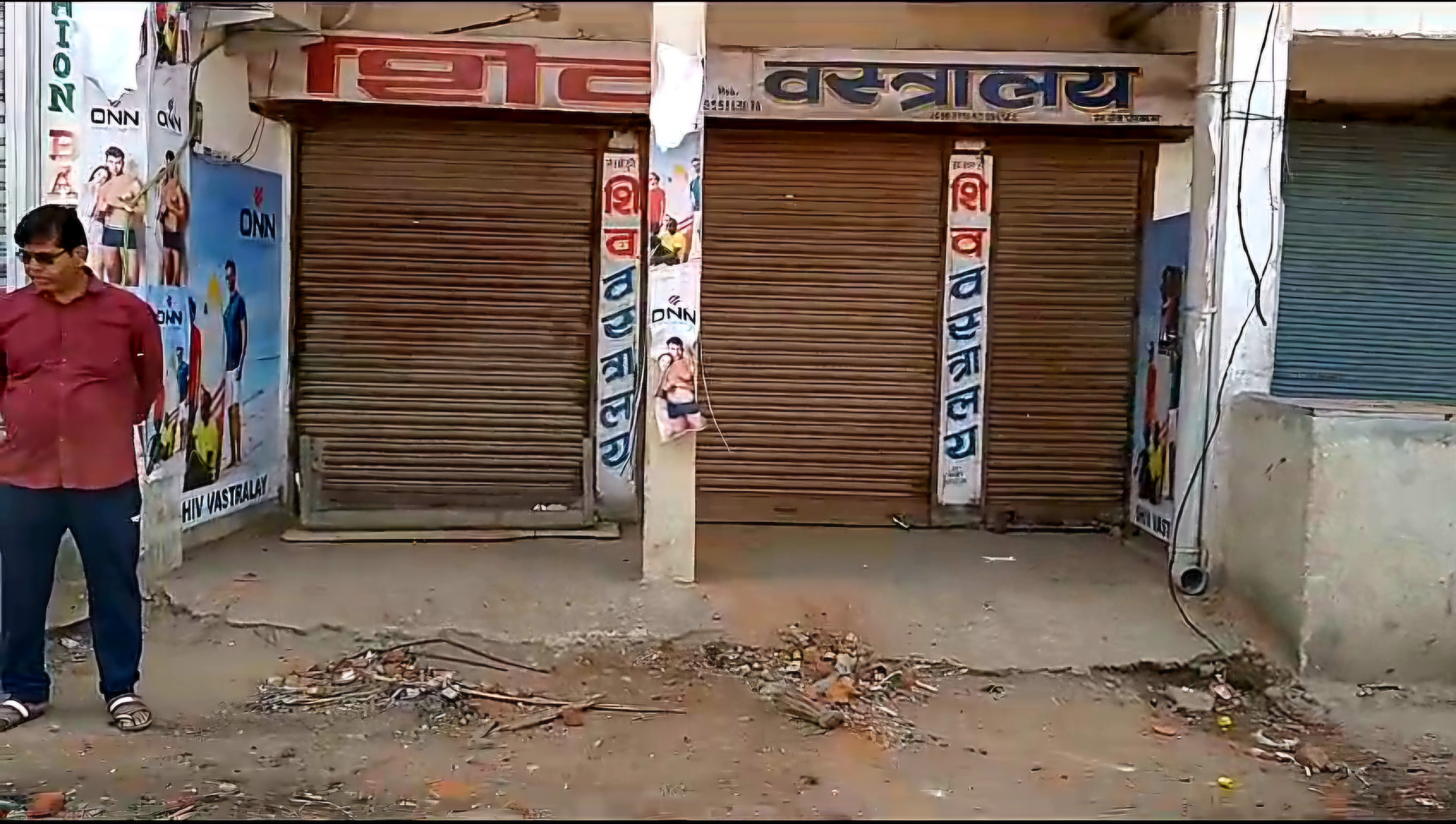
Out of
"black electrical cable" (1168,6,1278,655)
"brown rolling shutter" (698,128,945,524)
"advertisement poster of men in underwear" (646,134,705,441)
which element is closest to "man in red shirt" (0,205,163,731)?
"advertisement poster of men in underwear" (646,134,705,441)

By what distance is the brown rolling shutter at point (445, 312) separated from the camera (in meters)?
7.86

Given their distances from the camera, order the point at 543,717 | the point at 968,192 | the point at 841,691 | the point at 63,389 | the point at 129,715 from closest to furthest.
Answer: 1. the point at 63,389
2. the point at 129,715
3. the point at 543,717
4. the point at 841,691
5. the point at 968,192

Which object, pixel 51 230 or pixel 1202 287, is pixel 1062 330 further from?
pixel 51 230

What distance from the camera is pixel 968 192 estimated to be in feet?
26.5

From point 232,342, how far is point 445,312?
127 cm

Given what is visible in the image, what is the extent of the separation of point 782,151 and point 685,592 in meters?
3.18

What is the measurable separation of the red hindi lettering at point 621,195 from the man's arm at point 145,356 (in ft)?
11.1

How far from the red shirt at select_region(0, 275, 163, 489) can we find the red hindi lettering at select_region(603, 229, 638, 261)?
352cm

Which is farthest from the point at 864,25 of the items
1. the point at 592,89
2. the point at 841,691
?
the point at 841,691

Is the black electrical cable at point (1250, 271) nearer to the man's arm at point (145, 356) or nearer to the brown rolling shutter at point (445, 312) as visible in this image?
the brown rolling shutter at point (445, 312)

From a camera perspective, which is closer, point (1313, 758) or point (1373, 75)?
point (1313, 758)

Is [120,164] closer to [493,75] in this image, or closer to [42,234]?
[42,234]

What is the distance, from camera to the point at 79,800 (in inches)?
169

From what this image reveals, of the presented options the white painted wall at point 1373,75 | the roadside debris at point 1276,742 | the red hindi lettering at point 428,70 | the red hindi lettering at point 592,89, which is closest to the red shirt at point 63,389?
the red hindi lettering at point 428,70
